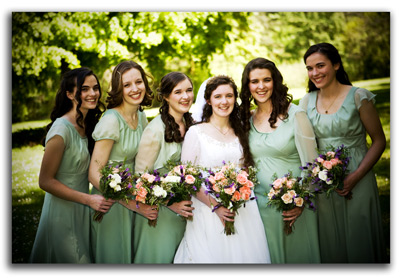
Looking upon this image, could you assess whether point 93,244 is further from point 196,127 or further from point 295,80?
point 295,80

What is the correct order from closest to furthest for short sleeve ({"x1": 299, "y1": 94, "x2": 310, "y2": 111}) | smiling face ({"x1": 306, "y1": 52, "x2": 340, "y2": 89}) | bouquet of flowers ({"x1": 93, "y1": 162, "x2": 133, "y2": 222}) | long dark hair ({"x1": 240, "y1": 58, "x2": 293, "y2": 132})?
1. bouquet of flowers ({"x1": 93, "y1": 162, "x2": 133, "y2": 222})
2. long dark hair ({"x1": 240, "y1": 58, "x2": 293, "y2": 132})
3. smiling face ({"x1": 306, "y1": 52, "x2": 340, "y2": 89})
4. short sleeve ({"x1": 299, "y1": 94, "x2": 310, "y2": 111})

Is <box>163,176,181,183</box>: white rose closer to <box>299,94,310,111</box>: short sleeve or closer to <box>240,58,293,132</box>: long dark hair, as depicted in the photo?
<box>240,58,293,132</box>: long dark hair

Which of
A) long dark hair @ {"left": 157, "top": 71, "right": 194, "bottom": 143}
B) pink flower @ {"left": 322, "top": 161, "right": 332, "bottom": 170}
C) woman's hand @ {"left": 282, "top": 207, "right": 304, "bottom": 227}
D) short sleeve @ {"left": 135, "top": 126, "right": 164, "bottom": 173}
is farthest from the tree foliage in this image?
woman's hand @ {"left": 282, "top": 207, "right": 304, "bottom": 227}

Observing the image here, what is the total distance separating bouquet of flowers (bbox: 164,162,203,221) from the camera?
11.7ft

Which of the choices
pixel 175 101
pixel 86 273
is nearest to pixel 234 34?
pixel 175 101

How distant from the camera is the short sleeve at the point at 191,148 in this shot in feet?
12.2

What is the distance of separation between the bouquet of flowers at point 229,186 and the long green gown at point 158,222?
493 mm

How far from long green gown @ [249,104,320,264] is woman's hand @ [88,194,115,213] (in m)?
1.42

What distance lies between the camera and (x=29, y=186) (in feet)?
14.3

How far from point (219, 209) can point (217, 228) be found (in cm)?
20

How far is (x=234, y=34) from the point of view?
15.2 feet

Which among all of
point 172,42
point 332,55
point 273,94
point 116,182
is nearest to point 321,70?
point 332,55

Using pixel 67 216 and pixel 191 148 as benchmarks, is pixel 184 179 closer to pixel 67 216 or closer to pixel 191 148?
pixel 191 148

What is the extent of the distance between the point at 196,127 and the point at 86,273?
190cm
